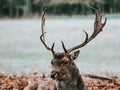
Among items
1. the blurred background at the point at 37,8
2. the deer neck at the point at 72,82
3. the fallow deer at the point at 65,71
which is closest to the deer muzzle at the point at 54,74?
the fallow deer at the point at 65,71

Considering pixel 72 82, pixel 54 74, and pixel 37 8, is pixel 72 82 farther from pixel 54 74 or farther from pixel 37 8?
pixel 37 8

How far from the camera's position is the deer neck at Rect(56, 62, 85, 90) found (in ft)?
31.0

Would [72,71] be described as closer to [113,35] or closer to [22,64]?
[22,64]

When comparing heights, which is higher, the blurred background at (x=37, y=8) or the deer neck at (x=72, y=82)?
the deer neck at (x=72, y=82)

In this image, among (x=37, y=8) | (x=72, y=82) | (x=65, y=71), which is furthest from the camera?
(x=37, y=8)

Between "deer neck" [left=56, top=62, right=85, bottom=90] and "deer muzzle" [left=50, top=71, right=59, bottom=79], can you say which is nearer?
"deer muzzle" [left=50, top=71, right=59, bottom=79]

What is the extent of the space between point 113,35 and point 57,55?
78.4 feet

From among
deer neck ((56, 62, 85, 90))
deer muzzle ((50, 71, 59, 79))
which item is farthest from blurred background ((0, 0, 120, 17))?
deer muzzle ((50, 71, 59, 79))

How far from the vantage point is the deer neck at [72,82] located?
9437 millimetres

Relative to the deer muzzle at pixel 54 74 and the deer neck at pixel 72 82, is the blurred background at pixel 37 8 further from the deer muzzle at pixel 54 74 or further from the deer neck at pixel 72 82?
the deer muzzle at pixel 54 74

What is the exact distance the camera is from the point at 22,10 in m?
66.4

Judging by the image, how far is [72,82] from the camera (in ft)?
31.2

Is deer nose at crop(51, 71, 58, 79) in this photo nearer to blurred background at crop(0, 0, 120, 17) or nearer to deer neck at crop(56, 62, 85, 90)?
deer neck at crop(56, 62, 85, 90)

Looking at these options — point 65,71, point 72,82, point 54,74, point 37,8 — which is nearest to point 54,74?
point 54,74
